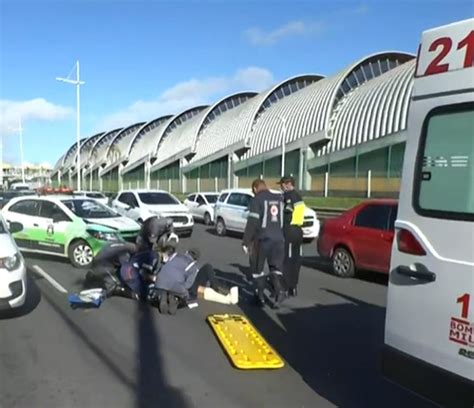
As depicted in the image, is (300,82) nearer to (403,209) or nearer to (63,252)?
(63,252)

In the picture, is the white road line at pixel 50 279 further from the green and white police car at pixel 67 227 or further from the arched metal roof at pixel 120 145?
the arched metal roof at pixel 120 145

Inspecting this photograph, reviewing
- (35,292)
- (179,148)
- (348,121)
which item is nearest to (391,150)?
(348,121)

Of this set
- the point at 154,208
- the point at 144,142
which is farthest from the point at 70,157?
the point at 154,208

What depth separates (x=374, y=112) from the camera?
1390 inches

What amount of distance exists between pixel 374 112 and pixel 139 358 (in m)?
32.7

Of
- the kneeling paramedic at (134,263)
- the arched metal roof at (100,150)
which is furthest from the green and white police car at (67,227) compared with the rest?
the arched metal roof at (100,150)

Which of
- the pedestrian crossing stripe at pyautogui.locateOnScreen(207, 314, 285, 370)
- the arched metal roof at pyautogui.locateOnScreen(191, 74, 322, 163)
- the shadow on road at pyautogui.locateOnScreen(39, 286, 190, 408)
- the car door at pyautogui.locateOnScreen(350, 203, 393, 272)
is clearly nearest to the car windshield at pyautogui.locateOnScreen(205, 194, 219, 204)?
the car door at pyautogui.locateOnScreen(350, 203, 393, 272)

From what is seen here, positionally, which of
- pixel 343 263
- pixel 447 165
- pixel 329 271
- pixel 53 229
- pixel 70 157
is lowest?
pixel 329 271

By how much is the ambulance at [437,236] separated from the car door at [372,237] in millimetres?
6064

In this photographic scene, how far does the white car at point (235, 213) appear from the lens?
17.4m

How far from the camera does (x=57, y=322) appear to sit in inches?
259

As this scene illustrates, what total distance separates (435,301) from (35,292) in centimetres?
691

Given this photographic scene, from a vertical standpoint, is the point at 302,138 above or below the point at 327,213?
above

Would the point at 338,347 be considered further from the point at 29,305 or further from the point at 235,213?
the point at 235,213
